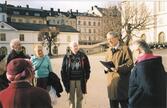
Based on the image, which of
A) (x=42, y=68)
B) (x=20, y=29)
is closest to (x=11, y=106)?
(x=42, y=68)

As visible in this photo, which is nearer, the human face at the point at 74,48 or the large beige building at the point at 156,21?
the human face at the point at 74,48

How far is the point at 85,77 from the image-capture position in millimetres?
9352

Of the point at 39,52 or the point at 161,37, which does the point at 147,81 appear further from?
the point at 161,37

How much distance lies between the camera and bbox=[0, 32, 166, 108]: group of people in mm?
4074

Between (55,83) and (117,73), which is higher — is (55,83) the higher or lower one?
the lower one

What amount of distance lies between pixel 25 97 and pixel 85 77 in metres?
5.33

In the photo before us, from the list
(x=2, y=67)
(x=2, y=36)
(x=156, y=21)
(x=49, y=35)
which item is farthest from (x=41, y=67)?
(x=2, y=36)

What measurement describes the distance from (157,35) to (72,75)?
6326cm

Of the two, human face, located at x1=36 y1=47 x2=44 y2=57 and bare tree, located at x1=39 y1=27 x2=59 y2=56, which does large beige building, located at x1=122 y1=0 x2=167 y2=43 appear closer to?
bare tree, located at x1=39 y1=27 x2=59 y2=56

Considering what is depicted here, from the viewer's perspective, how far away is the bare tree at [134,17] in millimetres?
60812

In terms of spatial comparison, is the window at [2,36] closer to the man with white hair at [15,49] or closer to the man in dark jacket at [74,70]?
the man in dark jacket at [74,70]

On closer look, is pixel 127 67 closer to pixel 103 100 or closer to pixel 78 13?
pixel 103 100

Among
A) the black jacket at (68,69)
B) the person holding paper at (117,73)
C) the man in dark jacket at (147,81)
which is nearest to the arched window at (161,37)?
the black jacket at (68,69)

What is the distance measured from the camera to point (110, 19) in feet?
209
